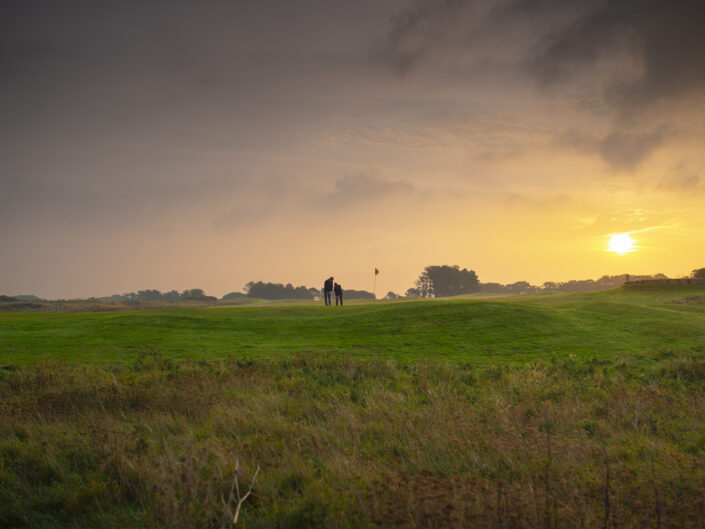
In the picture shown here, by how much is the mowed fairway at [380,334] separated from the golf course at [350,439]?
0.59m

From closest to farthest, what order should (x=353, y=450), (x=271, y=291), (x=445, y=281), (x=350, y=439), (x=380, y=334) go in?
(x=353, y=450) → (x=350, y=439) → (x=380, y=334) → (x=445, y=281) → (x=271, y=291)

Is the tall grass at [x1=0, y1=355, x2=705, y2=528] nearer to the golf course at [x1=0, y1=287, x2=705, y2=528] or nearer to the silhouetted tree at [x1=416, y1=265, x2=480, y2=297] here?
the golf course at [x1=0, y1=287, x2=705, y2=528]

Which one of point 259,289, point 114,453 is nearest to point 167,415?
point 114,453

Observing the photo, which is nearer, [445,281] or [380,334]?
[380,334]

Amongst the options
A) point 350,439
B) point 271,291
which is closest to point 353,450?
point 350,439

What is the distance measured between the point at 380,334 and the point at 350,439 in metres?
18.4

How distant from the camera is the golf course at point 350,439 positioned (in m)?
5.21

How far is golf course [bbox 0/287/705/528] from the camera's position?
5207 mm

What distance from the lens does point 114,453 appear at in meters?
7.06

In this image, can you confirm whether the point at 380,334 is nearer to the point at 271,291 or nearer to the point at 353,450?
the point at 353,450

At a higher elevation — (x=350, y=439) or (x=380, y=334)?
(x=380, y=334)

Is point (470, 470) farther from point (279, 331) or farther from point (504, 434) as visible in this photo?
point (279, 331)

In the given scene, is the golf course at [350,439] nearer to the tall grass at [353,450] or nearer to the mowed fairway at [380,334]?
the tall grass at [353,450]

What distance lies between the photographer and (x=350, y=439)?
310 inches
